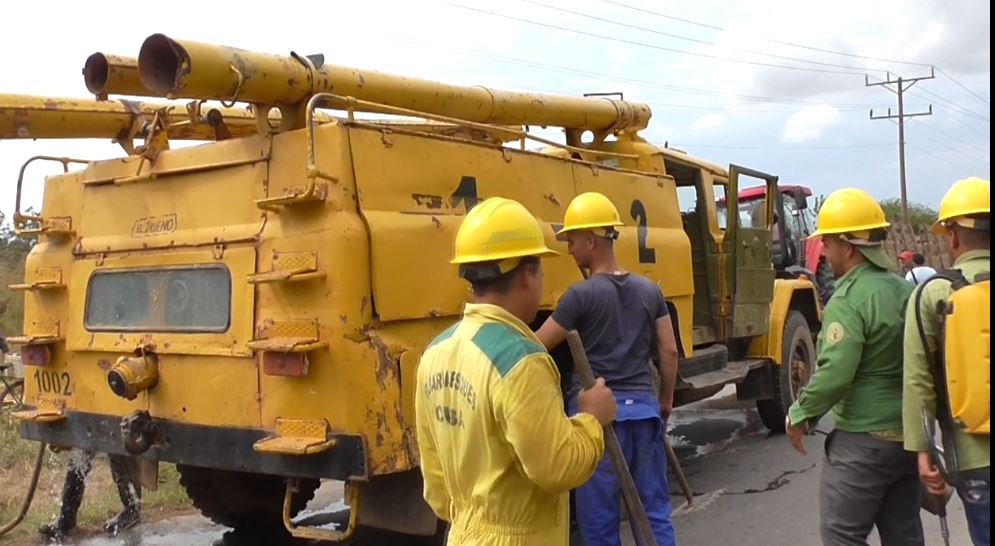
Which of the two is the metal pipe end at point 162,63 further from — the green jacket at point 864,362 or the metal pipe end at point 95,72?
the green jacket at point 864,362

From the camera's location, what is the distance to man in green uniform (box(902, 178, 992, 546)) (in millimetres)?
3082

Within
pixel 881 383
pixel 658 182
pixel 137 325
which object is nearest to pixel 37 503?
pixel 137 325

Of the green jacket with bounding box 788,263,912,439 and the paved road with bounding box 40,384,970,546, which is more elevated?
the green jacket with bounding box 788,263,912,439

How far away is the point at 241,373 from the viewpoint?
14.0 feet

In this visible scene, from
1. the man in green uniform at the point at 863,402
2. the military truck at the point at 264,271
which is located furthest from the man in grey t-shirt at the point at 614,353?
the man in green uniform at the point at 863,402

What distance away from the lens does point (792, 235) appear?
11672 mm

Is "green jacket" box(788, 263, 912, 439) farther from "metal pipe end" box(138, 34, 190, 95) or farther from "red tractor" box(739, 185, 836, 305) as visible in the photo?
"metal pipe end" box(138, 34, 190, 95)

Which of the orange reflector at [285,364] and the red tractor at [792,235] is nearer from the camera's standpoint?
the orange reflector at [285,364]

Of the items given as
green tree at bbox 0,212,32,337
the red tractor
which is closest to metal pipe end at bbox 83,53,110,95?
the red tractor

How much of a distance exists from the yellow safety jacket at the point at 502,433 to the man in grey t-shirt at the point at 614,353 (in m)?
1.71

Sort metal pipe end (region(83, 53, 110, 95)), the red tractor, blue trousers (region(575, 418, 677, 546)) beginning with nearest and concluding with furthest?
1. blue trousers (region(575, 418, 677, 546))
2. metal pipe end (region(83, 53, 110, 95))
3. the red tractor

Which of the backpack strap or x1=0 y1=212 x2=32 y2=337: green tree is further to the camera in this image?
x1=0 y1=212 x2=32 y2=337: green tree

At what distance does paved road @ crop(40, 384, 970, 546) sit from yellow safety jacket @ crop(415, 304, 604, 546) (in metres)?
3.49

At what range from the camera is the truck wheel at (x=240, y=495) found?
5.62 metres
